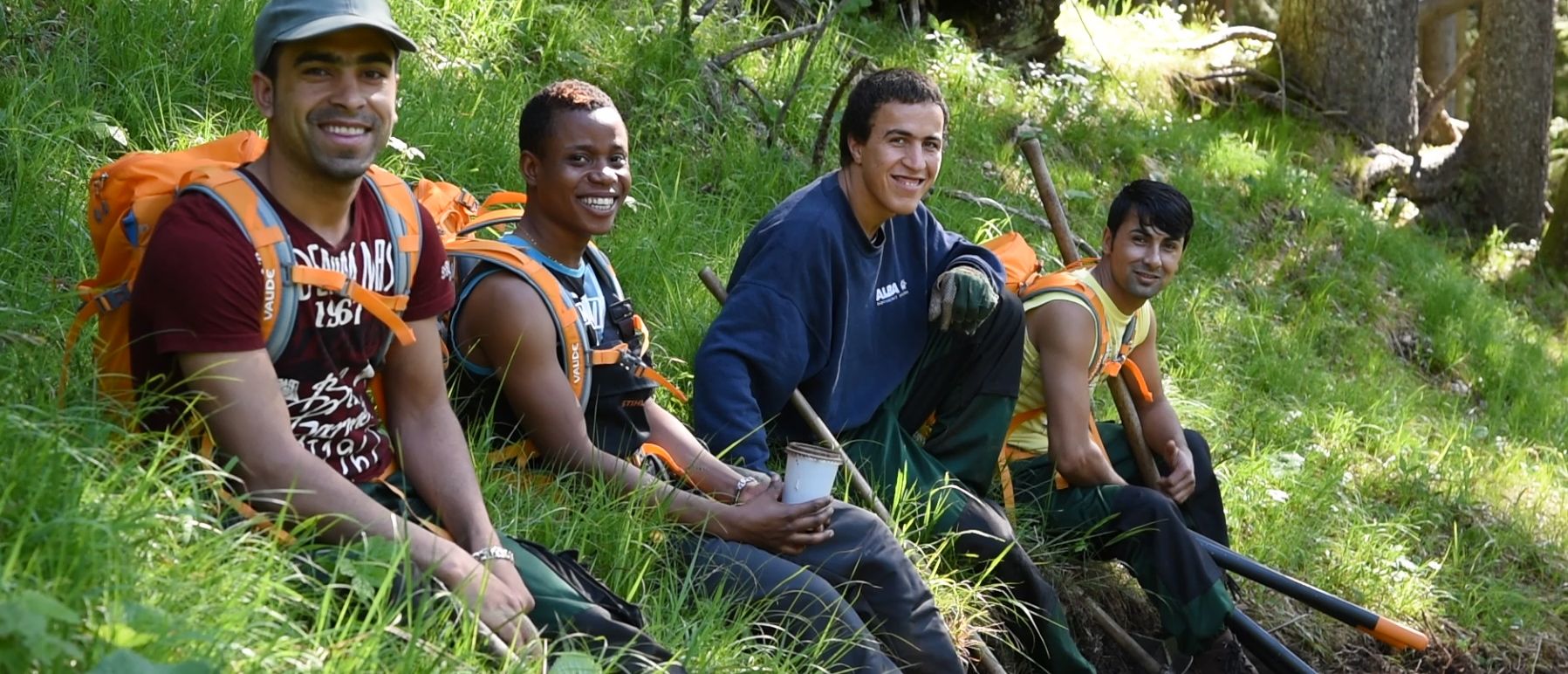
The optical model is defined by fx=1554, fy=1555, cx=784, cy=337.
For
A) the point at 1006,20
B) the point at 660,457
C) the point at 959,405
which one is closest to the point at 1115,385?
the point at 959,405

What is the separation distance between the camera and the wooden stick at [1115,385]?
17.4 ft

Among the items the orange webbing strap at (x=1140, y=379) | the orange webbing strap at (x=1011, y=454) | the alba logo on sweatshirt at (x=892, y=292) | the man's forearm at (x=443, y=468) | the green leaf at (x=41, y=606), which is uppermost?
the green leaf at (x=41, y=606)

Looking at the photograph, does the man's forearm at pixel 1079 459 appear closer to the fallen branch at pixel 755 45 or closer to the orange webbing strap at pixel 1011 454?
the orange webbing strap at pixel 1011 454

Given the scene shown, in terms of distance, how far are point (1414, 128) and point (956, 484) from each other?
317 inches

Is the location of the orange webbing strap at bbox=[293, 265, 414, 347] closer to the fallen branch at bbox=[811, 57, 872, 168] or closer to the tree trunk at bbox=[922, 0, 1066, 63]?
the fallen branch at bbox=[811, 57, 872, 168]

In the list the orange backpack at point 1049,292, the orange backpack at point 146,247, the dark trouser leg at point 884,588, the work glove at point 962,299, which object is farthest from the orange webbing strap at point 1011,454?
the orange backpack at point 146,247

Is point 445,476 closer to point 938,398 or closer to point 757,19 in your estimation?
point 938,398

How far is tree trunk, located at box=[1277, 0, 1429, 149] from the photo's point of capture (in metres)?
10.8

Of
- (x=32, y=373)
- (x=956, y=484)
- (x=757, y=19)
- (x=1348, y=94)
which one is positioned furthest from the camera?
(x=1348, y=94)

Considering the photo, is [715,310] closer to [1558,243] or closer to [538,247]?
[538,247]

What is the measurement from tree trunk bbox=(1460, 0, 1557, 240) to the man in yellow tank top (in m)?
7.00

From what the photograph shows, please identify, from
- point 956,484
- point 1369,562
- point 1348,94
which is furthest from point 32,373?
point 1348,94

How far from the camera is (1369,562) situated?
618 cm

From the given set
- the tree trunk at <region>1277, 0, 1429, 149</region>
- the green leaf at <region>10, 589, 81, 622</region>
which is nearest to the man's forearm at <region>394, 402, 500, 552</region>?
the green leaf at <region>10, 589, 81, 622</region>
